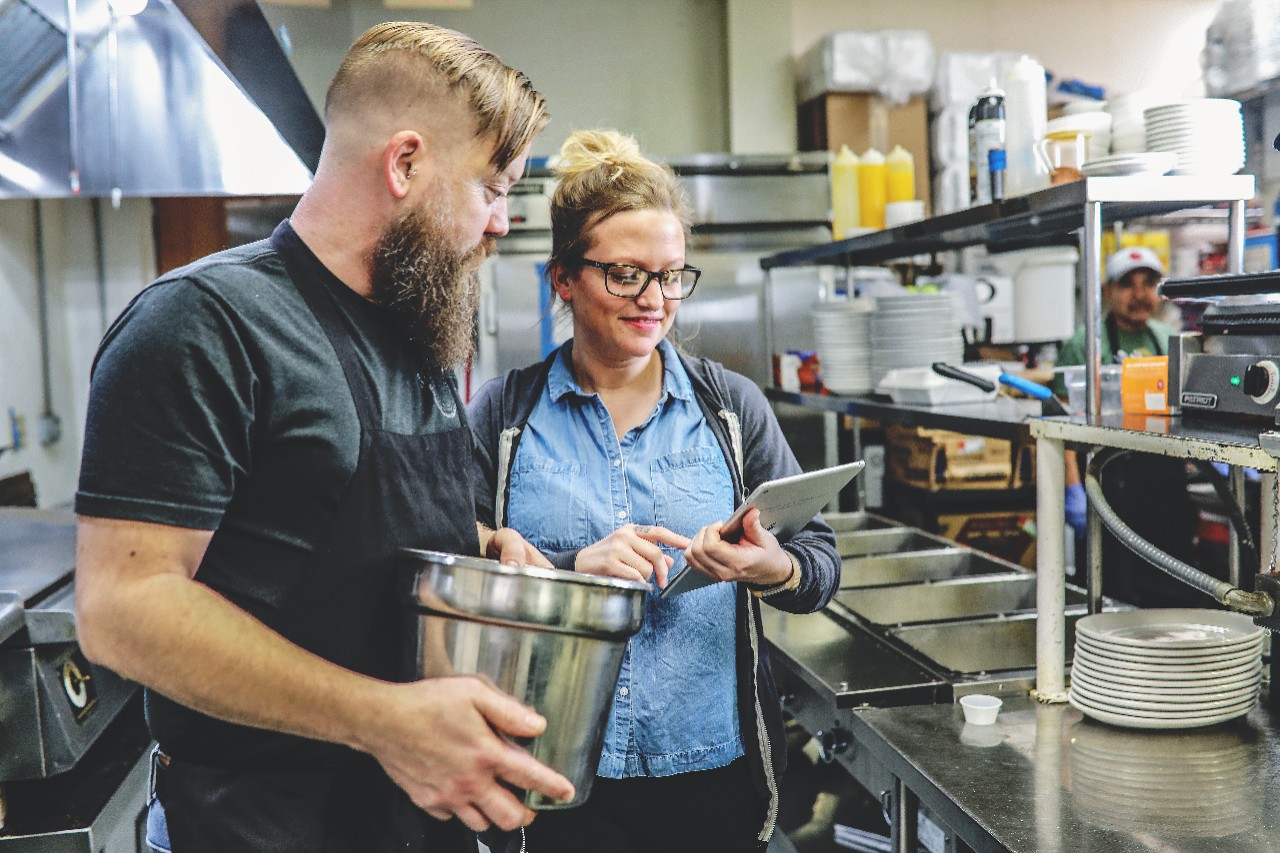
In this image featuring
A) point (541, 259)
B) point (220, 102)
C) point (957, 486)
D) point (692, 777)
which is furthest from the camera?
point (541, 259)

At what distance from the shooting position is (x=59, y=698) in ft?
5.32

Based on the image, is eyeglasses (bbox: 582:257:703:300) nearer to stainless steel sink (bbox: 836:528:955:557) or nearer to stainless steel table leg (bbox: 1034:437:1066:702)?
stainless steel table leg (bbox: 1034:437:1066:702)

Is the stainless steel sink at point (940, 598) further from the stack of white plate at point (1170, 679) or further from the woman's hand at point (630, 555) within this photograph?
the woman's hand at point (630, 555)

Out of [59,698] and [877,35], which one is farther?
[877,35]

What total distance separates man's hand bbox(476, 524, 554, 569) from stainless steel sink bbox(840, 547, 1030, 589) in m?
1.56

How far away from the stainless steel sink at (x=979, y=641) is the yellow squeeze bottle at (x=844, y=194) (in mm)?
2649

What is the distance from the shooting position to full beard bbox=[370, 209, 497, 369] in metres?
1.06

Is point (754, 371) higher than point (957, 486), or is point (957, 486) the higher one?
point (754, 371)

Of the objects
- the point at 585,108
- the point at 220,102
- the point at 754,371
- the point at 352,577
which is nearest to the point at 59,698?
the point at 352,577

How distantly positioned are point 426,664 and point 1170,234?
5762 mm

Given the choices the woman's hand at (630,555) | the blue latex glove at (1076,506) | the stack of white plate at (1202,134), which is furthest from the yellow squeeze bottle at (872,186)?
the woman's hand at (630,555)

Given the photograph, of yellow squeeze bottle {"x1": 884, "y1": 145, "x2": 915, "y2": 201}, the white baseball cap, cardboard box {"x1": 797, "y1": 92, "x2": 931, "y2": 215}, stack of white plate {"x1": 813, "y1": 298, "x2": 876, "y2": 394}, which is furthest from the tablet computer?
cardboard box {"x1": 797, "y1": 92, "x2": 931, "y2": 215}

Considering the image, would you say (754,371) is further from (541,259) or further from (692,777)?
(692,777)

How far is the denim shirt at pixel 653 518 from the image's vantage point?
1.50 metres
